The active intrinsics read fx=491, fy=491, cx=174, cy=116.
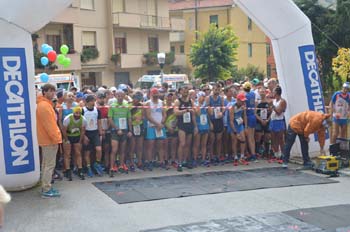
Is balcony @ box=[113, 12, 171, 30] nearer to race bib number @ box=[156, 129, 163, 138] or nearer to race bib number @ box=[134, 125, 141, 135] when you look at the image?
race bib number @ box=[156, 129, 163, 138]

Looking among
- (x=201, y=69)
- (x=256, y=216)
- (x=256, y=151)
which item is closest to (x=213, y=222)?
(x=256, y=216)

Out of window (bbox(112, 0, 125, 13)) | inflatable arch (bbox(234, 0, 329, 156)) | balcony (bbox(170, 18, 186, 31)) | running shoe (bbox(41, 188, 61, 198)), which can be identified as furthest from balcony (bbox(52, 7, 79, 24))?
running shoe (bbox(41, 188, 61, 198))

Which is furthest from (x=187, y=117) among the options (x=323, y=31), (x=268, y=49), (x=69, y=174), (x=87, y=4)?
(x=268, y=49)

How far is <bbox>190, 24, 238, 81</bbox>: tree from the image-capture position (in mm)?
39125

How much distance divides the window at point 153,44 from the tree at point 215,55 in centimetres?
568

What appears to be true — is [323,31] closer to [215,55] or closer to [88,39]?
[215,55]

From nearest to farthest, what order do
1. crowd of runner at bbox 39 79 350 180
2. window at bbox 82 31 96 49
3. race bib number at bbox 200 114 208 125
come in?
crowd of runner at bbox 39 79 350 180, race bib number at bbox 200 114 208 125, window at bbox 82 31 96 49

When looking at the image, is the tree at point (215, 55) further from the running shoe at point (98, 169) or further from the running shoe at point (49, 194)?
the running shoe at point (49, 194)

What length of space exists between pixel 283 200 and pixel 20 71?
16.9 ft

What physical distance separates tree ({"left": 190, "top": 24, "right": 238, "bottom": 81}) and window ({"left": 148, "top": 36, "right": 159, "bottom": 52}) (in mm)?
5684

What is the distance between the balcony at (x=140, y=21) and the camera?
39531mm

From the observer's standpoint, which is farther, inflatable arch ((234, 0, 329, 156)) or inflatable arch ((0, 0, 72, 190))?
inflatable arch ((234, 0, 329, 156))

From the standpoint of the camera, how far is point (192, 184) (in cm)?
964

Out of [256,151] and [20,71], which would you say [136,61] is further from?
[20,71]
